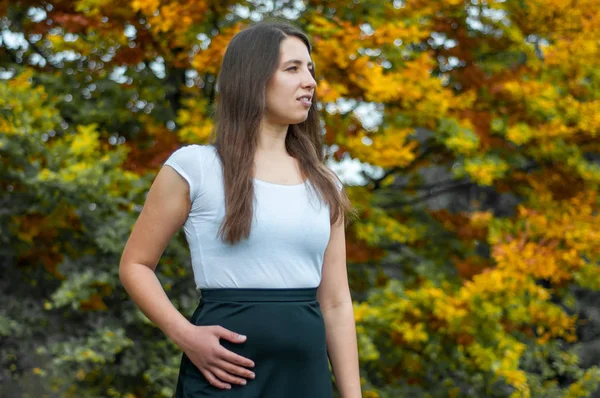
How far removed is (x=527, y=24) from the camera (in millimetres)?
6910

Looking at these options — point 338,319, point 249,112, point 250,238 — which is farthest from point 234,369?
point 249,112

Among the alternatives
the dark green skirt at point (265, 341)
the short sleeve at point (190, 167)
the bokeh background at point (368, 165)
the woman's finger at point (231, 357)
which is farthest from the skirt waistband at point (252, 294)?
the bokeh background at point (368, 165)

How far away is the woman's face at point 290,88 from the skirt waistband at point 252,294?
451 millimetres

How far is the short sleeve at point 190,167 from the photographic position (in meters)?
2.09

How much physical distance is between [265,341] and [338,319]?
12.9 inches

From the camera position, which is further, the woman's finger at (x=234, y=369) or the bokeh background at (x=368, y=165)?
the bokeh background at (x=368, y=165)

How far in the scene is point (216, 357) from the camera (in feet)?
6.56

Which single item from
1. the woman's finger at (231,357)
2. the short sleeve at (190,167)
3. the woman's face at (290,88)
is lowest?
the woman's finger at (231,357)

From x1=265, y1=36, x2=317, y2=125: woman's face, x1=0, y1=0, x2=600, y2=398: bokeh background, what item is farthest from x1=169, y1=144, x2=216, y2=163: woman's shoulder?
x1=0, y1=0, x2=600, y2=398: bokeh background

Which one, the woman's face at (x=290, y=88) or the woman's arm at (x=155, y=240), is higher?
the woman's face at (x=290, y=88)

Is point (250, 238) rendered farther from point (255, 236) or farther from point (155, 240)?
point (155, 240)

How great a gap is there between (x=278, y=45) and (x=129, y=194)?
143 inches

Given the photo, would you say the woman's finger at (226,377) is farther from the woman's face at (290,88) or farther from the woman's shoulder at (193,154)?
the woman's face at (290,88)

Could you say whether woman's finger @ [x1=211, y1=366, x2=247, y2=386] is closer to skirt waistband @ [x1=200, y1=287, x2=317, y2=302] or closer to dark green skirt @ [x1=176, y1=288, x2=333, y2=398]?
dark green skirt @ [x1=176, y1=288, x2=333, y2=398]
